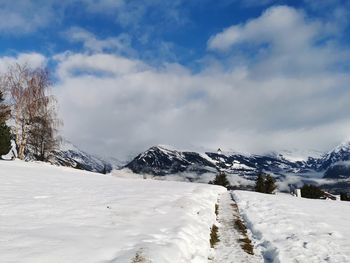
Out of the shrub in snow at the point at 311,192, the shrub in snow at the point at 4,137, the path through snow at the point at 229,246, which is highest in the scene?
the shrub in snow at the point at 4,137

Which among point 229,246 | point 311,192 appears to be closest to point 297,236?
point 229,246

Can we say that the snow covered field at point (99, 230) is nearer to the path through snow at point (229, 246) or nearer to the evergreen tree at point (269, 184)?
the path through snow at point (229, 246)

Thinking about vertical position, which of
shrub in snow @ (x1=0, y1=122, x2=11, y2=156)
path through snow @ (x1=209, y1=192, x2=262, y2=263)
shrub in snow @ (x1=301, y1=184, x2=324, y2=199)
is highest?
shrub in snow @ (x1=0, y1=122, x2=11, y2=156)

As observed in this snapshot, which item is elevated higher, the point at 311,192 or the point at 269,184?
the point at 269,184

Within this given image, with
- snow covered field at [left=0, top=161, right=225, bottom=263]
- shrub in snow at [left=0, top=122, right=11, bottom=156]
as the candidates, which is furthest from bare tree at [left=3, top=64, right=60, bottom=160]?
snow covered field at [left=0, top=161, right=225, bottom=263]

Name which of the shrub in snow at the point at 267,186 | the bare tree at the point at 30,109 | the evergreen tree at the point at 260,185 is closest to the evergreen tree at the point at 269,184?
the shrub in snow at the point at 267,186

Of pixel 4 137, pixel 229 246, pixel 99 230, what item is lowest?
pixel 229 246

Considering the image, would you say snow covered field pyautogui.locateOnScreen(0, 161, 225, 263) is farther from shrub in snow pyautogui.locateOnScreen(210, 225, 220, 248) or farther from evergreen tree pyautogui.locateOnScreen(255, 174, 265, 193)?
evergreen tree pyautogui.locateOnScreen(255, 174, 265, 193)

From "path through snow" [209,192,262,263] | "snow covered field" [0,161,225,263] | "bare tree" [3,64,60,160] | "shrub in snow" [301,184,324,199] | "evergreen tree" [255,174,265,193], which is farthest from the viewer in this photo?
"shrub in snow" [301,184,324,199]

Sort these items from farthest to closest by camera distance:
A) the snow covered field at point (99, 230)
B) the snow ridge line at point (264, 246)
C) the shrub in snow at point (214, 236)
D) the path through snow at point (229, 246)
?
the shrub in snow at point (214, 236), the snow ridge line at point (264, 246), the path through snow at point (229, 246), the snow covered field at point (99, 230)

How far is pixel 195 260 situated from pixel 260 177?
93.6 metres

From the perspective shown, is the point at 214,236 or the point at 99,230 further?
the point at 214,236

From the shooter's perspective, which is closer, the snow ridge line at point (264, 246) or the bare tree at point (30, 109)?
the snow ridge line at point (264, 246)

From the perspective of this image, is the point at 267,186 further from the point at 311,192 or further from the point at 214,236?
the point at 214,236
